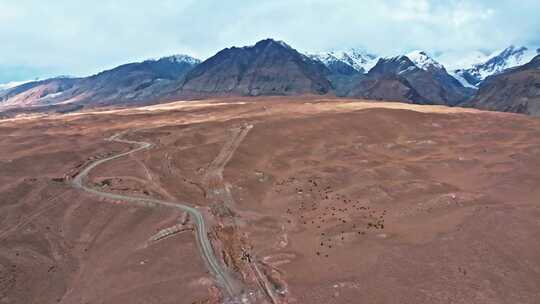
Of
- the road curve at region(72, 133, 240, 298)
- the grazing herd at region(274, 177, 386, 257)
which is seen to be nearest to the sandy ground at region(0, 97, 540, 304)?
the grazing herd at region(274, 177, 386, 257)

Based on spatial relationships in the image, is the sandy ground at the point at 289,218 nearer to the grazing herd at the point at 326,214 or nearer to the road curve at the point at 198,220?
the grazing herd at the point at 326,214

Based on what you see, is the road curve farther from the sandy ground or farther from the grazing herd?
the grazing herd

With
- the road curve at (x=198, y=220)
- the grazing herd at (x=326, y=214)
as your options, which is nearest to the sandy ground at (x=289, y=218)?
the grazing herd at (x=326, y=214)

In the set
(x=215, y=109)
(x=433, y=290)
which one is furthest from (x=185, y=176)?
(x=215, y=109)

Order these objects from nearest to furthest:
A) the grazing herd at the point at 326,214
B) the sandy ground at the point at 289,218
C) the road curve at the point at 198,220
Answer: the sandy ground at the point at 289,218 < the road curve at the point at 198,220 < the grazing herd at the point at 326,214

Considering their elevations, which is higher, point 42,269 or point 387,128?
point 387,128

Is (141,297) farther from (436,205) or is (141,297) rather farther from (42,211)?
(436,205)

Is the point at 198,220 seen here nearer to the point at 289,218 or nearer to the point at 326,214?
the point at 289,218

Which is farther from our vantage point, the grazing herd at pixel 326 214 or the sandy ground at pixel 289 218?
the grazing herd at pixel 326 214
